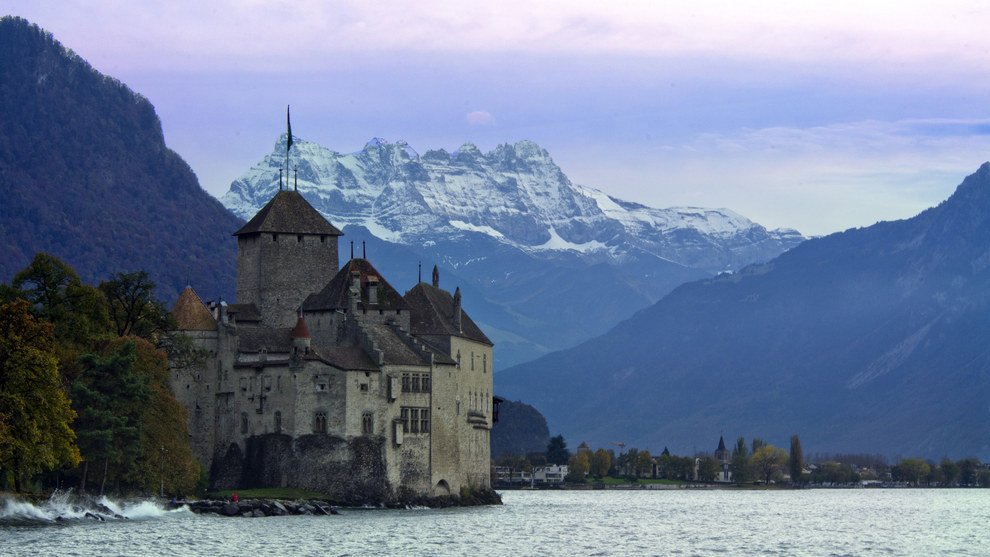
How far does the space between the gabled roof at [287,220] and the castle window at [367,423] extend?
20032 millimetres

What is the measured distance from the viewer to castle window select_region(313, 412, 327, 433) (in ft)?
447

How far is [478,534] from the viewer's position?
382ft

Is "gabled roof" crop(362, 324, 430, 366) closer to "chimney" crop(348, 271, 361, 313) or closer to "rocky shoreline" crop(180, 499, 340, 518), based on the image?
"chimney" crop(348, 271, 361, 313)

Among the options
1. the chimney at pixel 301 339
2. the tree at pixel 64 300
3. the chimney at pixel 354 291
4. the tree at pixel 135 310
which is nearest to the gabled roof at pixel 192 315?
the tree at pixel 135 310

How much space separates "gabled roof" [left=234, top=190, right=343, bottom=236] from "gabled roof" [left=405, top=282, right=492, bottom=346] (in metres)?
8.80

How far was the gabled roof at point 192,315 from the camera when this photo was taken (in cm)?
14225

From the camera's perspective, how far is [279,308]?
493 feet

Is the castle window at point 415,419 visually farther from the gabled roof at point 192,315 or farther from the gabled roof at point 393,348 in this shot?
the gabled roof at point 192,315

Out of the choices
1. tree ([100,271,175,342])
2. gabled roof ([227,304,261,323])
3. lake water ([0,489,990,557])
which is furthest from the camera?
gabled roof ([227,304,261,323])

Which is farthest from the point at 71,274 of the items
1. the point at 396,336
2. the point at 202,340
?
the point at 396,336

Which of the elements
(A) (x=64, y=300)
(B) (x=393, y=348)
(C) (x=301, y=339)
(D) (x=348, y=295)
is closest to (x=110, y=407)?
(A) (x=64, y=300)

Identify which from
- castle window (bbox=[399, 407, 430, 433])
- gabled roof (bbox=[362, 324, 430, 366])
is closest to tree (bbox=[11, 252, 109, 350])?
gabled roof (bbox=[362, 324, 430, 366])

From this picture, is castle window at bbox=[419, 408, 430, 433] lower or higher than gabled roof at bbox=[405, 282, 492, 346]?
lower

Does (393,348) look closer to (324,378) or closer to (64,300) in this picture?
(324,378)
